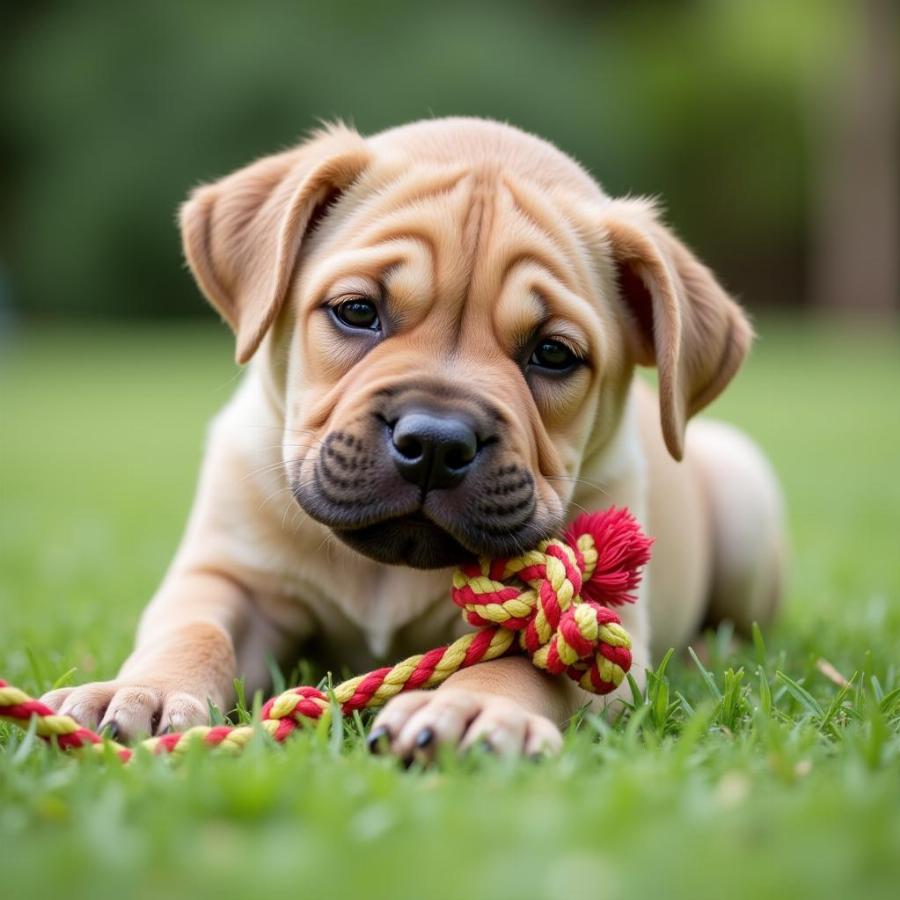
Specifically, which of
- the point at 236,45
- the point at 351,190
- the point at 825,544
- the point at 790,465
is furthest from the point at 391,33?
the point at 351,190

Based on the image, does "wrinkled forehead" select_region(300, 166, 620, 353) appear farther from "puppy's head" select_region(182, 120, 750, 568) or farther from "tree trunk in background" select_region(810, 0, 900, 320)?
"tree trunk in background" select_region(810, 0, 900, 320)

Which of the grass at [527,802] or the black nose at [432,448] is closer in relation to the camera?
the grass at [527,802]

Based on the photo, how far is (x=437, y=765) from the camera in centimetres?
275

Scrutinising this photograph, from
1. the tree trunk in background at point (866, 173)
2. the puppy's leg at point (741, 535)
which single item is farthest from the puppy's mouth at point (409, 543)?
the tree trunk in background at point (866, 173)

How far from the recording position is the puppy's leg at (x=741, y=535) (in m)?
5.39

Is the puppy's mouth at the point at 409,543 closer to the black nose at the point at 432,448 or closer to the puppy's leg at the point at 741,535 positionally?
the black nose at the point at 432,448

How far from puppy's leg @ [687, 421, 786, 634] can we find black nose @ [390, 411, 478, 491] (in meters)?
2.43

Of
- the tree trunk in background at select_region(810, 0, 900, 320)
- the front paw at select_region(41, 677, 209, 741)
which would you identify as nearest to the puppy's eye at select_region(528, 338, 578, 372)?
the front paw at select_region(41, 677, 209, 741)

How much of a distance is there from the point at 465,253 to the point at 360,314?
1.14 ft

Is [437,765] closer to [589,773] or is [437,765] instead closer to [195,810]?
[589,773]

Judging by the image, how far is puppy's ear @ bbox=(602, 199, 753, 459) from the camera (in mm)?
4074

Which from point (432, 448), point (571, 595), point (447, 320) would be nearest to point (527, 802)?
point (571, 595)

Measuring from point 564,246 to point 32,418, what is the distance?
12.1 m

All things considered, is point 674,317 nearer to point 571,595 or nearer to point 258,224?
point 571,595
